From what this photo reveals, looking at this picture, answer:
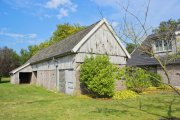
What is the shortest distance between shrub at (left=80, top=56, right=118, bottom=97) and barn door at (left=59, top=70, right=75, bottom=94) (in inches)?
55.4

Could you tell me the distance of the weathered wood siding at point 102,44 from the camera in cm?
2164

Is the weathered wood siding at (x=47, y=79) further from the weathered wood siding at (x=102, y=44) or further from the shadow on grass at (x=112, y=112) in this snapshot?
the shadow on grass at (x=112, y=112)

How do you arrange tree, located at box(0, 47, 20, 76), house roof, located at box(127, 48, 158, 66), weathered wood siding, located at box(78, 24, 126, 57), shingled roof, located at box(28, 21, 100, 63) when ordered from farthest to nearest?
tree, located at box(0, 47, 20, 76), house roof, located at box(127, 48, 158, 66), shingled roof, located at box(28, 21, 100, 63), weathered wood siding, located at box(78, 24, 126, 57)

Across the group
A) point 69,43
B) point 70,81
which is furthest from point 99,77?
point 69,43

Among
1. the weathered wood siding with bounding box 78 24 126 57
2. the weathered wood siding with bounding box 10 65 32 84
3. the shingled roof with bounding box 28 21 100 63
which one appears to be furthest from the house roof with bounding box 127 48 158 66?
the weathered wood siding with bounding box 10 65 32 84

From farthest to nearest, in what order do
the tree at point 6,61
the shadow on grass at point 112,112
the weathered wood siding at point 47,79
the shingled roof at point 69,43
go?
the tree at point 6,61 → the weathered wood siding at point 47,79 → the shingled roof at point 69,43 → the shadow on grass at point 112,112

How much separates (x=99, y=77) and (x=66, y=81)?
15.9 ft

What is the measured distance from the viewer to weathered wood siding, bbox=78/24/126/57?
21.6m

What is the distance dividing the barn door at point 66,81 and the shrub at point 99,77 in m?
1.41

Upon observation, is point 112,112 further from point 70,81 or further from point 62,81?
point 62,81

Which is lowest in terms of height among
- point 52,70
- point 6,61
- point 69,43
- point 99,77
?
point 99,77

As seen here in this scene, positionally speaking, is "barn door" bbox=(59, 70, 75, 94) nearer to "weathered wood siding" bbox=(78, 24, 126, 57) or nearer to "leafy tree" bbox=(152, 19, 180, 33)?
"weathered wood siding" bbox=(78, 24, 126, 57)

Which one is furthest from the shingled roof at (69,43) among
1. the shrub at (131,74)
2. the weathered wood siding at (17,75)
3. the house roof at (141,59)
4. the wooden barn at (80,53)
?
the weathered wood siding at (17,75)

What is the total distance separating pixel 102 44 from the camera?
22.6 m
